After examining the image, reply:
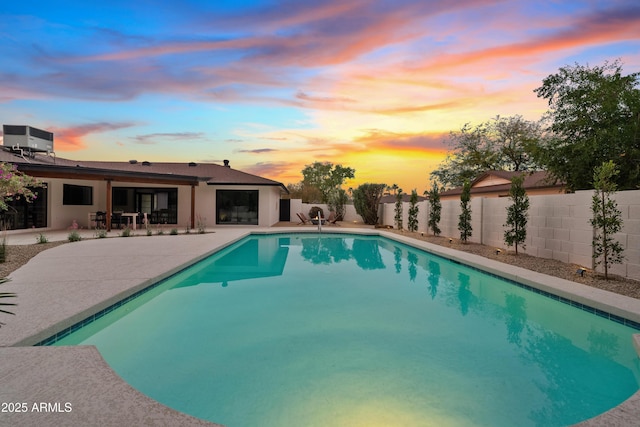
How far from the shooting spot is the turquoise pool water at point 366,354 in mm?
2957

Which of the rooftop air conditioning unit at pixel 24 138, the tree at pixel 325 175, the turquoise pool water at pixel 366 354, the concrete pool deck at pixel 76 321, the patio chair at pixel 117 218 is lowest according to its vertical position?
the turquoise pool water at pixel 366 354

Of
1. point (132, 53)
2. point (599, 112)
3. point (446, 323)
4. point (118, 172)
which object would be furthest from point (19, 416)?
point (118, 172)

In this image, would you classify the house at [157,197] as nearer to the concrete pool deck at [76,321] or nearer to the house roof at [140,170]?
the house roof at [140,170]

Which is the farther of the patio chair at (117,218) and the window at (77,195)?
the patio chair at (117,218)

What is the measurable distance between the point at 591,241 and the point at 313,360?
22.1 feet

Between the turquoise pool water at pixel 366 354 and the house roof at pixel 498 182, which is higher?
the house roof at pixel 498 182

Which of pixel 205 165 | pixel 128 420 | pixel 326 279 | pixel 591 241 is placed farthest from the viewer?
pixel 205 165

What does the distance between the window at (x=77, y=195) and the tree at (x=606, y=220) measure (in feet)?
63.2

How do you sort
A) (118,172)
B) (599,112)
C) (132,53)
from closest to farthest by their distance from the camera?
1. (599,112)
2. (132,53)
3. (118,172)

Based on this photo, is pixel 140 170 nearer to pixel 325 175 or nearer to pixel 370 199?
pixel 370 199

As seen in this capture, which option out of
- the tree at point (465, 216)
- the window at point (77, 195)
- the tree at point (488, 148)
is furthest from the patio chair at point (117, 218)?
the tree at point (488, 148)

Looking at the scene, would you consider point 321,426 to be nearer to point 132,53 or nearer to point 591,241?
point 591,241

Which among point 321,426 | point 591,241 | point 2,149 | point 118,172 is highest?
point 2,149

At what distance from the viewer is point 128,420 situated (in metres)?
2.14
